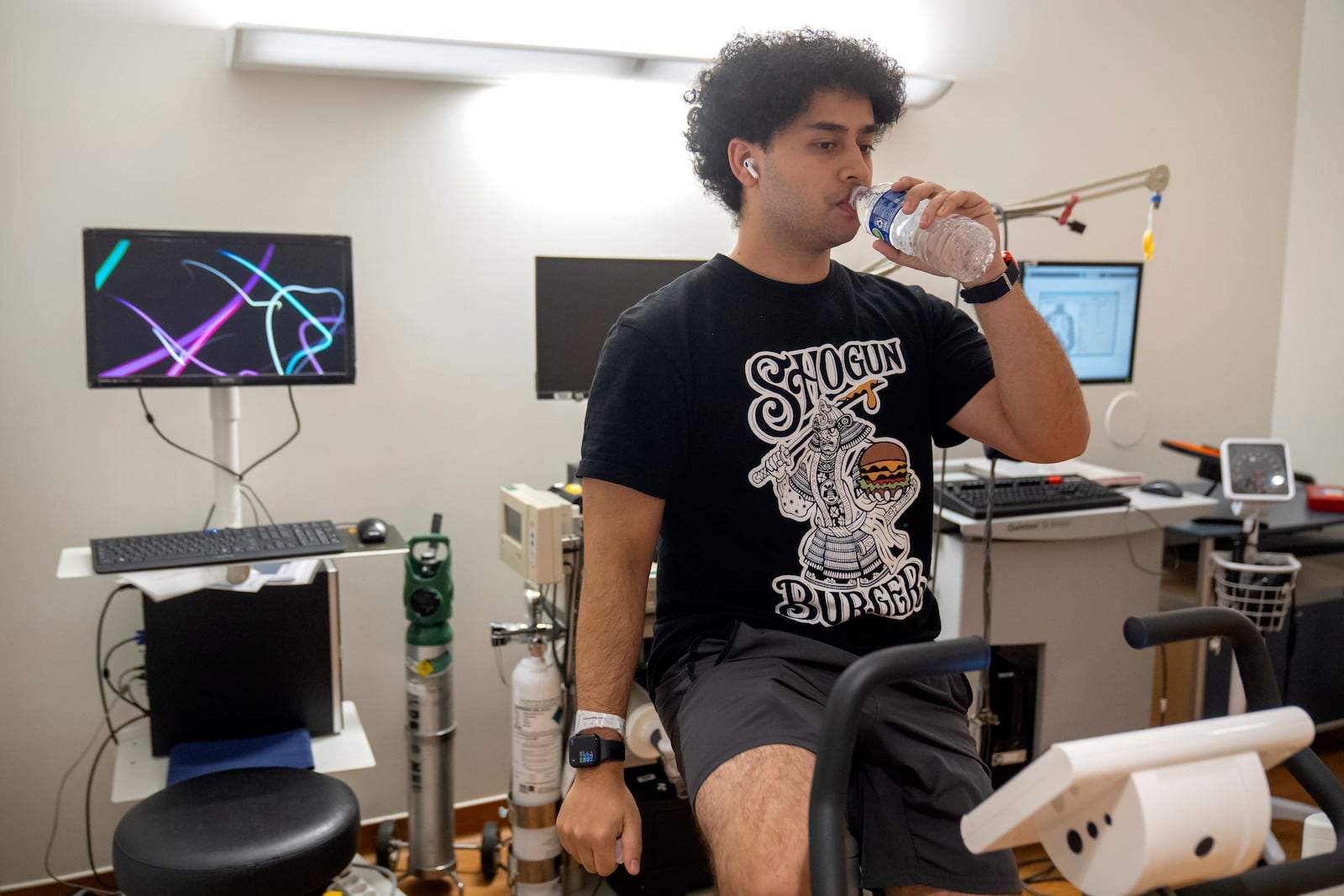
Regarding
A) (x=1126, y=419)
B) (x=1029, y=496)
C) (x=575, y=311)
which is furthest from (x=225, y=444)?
(x=1126, y=419)

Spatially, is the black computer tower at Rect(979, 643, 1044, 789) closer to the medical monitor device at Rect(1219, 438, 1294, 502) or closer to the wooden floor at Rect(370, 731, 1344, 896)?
the wooden floor at Rect(370, 731, 1344, 896)

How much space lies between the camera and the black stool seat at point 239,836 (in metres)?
Answer: 1.89

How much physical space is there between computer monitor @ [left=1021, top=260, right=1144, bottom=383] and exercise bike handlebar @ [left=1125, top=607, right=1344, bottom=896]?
6.86ft

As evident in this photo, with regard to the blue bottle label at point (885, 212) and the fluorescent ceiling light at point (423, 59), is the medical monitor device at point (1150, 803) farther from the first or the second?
the fluorescent ceiling light at point (423, 59)

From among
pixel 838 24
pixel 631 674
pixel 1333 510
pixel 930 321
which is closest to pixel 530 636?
pixel 631 674

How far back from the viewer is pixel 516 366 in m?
2.90

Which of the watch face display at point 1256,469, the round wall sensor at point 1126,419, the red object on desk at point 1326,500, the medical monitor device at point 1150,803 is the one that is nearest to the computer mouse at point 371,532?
the medical monitor device at point 1150,803

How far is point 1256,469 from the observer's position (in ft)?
9.23

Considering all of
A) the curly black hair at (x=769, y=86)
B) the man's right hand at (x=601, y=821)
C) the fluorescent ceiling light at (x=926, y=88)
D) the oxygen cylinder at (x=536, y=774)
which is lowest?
the oxygen cylinder at (x=536, y=774)

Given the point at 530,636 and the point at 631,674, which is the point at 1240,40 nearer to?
the point at 530,636

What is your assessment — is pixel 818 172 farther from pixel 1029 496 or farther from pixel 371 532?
pixel 1029 496

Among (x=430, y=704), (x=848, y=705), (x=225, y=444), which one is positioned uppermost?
(x=225, y=444)

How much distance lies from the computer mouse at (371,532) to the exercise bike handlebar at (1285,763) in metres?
1.63

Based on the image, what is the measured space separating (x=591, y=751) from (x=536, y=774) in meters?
1.16
